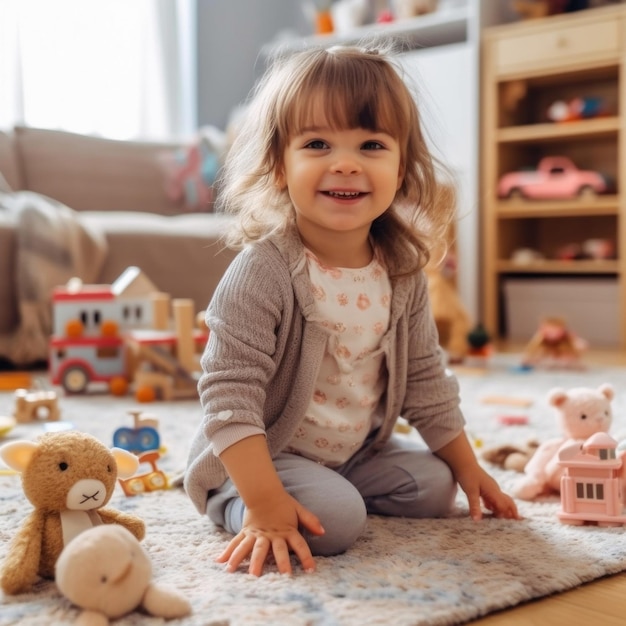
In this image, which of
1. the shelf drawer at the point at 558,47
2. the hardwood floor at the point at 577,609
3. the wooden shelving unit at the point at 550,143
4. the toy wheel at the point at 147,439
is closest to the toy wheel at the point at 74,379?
the toy wheel at the point at 147,439

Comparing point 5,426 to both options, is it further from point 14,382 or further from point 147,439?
point 14,382

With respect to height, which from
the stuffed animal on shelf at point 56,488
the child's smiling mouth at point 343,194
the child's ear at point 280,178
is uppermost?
the child's ear at point 280,178

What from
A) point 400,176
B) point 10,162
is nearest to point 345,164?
point 400,176

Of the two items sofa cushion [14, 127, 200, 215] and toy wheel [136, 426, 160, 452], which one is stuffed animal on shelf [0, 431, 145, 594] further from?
sofa cushion [14, 127, 200, 215]

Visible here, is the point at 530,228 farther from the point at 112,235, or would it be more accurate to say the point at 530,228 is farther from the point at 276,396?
the point at 276,396

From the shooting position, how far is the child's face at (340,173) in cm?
83

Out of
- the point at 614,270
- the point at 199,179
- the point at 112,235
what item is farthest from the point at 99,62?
the point at 614,270

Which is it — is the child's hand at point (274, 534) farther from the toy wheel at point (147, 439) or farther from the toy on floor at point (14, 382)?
the toy on floor at point (14, 382)

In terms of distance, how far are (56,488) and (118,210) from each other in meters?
2.28

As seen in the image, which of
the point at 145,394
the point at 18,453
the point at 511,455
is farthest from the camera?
the point at 145,394

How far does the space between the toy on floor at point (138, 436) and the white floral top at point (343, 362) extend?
1.10ft

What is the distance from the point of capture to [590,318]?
282 centimetres

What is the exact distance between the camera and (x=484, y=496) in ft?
2.95

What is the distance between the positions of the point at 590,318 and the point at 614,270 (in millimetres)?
175
